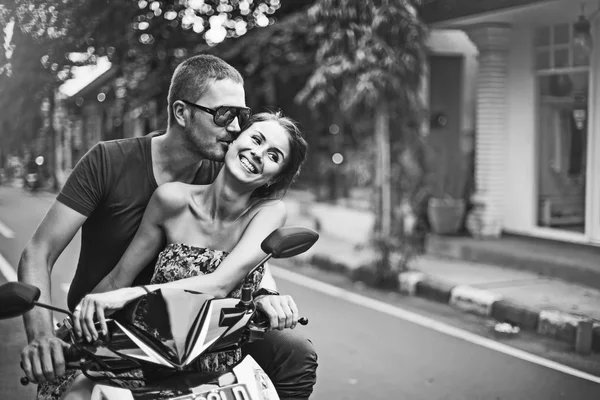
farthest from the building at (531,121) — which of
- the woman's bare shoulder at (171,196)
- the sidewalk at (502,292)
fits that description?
the woman's bare shoulder at (171,196)

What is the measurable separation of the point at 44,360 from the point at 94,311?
0.64 feet

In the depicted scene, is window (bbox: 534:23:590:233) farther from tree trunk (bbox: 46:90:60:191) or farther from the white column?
tree trunk (bbox: 46:90:60:191)

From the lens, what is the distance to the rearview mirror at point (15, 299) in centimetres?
213

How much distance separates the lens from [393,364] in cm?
585

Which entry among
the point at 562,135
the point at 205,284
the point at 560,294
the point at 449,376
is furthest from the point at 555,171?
the point at 205,284

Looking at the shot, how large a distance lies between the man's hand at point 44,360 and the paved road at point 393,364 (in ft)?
5.27

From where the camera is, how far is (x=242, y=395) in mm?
2281

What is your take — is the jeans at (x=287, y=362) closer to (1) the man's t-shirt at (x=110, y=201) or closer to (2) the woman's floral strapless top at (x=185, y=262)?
(2) the woman's floral strapless top at (x=185, y=262)

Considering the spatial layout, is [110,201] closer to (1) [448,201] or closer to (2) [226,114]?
(2) [226,114]

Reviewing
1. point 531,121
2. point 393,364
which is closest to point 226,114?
point 393,364

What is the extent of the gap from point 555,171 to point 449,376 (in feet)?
20.2

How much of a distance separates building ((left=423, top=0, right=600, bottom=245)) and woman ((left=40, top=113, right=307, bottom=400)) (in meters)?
8.00

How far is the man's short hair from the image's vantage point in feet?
9.12

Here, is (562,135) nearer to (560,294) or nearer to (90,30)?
(560,294)
